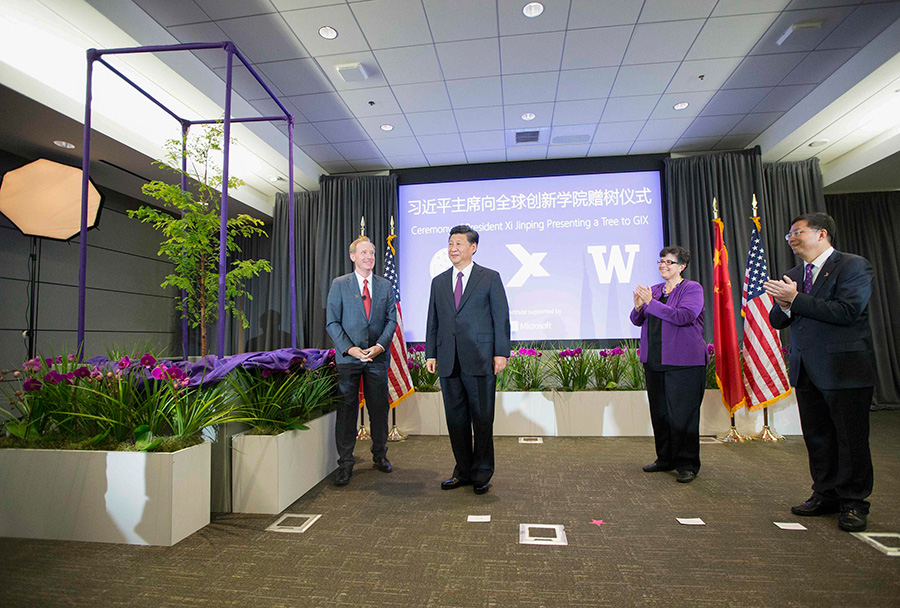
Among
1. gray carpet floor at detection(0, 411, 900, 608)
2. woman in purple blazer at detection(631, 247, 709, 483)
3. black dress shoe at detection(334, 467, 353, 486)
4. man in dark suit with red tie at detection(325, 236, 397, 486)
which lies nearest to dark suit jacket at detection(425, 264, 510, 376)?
man in dark suit with red tie at detection(325, 236, 397, 486)

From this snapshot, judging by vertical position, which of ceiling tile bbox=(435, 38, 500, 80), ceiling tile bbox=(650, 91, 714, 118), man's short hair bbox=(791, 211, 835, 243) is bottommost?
man's short hair bbox=(791, 211, 835, 243)

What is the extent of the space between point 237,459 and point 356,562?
0.94 m

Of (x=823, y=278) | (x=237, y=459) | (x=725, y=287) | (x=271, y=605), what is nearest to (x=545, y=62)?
(x=725, y=287)

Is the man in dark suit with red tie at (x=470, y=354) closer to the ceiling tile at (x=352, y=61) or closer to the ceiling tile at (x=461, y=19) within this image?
the ceiling tile at (x=461, y=19)

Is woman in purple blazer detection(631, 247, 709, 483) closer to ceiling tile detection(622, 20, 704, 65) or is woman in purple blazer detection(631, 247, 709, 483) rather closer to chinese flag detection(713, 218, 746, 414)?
chinese flag detection(713, 218, 746, 414)

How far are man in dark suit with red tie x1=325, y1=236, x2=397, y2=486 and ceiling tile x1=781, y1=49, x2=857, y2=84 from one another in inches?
166

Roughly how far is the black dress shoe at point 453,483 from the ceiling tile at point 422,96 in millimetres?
3538

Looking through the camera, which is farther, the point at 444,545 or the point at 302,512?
the point at 302,512

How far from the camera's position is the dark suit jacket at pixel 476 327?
8.39 feet

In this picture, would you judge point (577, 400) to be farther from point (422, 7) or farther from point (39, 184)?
point (39, 184)

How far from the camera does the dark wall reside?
4.37 meters

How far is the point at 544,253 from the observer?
5840 mm

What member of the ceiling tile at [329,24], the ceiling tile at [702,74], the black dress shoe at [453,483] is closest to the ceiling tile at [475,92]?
the ceiling tile at [329,24]

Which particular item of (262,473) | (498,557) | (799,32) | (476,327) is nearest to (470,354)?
(476,327)
